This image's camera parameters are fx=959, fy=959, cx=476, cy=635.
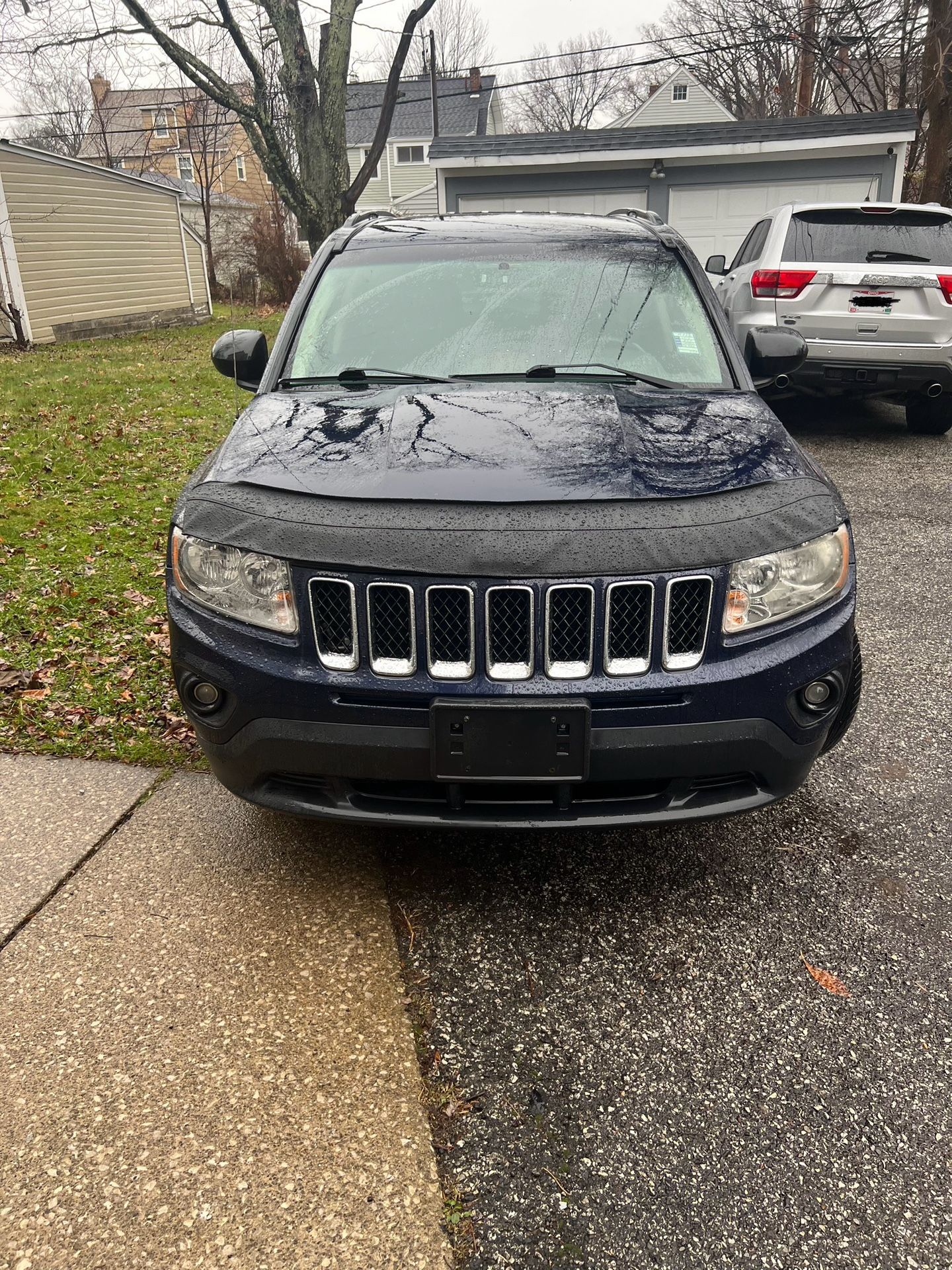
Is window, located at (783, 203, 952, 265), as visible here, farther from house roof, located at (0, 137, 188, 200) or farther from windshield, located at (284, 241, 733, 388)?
house roof, located at (0, 137, 188, 200)

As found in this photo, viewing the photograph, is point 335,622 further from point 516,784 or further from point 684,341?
point 684,341

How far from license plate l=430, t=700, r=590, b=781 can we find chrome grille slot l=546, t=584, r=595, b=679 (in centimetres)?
8

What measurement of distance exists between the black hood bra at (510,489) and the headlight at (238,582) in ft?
0.13

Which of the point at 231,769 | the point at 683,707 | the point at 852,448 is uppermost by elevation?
the point at 683,707

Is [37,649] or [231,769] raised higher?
[231,769]

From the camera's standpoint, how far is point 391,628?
2227mm

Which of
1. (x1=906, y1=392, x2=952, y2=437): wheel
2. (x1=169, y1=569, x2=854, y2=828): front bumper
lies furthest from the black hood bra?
(x1=906, y1=392, x2=952, y2=437): wheel

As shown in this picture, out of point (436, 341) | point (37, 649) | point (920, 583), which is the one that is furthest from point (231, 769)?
point (920, 583)

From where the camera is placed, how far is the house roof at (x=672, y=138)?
15.3 metres

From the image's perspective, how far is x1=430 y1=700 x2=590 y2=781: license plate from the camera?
2.15 m

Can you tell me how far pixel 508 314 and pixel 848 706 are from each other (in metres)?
1.86

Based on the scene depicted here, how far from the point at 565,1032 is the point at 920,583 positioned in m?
3.99

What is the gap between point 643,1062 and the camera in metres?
2.13

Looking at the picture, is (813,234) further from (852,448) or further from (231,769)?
(231,769)
